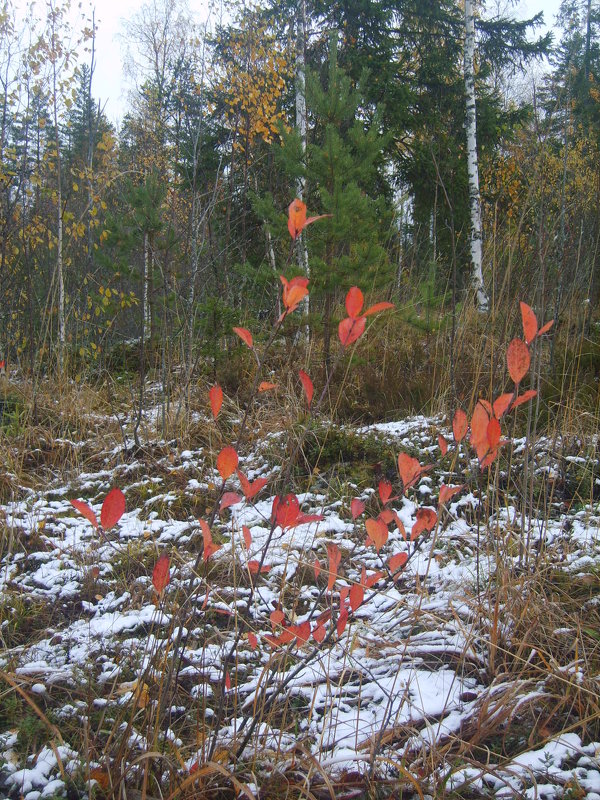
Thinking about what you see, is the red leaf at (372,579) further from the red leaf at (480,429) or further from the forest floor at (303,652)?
the red leaf at (480,429)

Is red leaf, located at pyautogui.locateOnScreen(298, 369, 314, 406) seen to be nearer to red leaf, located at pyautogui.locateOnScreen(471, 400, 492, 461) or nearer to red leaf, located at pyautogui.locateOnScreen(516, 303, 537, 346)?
red leaf, located at pyautogui.locateOnScreen(471, 400, 492, 461)

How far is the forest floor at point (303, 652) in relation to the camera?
105cm

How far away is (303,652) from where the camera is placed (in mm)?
1470

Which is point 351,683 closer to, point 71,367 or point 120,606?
point 120,606

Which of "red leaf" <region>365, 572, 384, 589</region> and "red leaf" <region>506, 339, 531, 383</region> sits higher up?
"red leaf" <region>506, 339, 531, 383</region>

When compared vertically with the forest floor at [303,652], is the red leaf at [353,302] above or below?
above

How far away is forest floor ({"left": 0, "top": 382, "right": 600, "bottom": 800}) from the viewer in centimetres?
105

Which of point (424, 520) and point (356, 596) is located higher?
point (424, 520)

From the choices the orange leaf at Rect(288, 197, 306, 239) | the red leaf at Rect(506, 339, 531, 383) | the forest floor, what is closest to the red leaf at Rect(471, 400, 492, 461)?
the red leaf at Rect(506, 339, 531, 383)

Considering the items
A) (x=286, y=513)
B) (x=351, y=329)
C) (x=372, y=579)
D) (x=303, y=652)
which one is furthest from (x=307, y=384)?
(x=303, y=652)

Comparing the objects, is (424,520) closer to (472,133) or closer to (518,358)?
(518,358)

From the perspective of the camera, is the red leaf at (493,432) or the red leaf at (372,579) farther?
the red leaf at (372,579)

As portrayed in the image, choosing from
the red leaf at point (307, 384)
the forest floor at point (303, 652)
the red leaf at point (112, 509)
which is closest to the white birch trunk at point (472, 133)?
the forest floor at point (303, 652)

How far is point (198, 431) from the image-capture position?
332 centimetres
